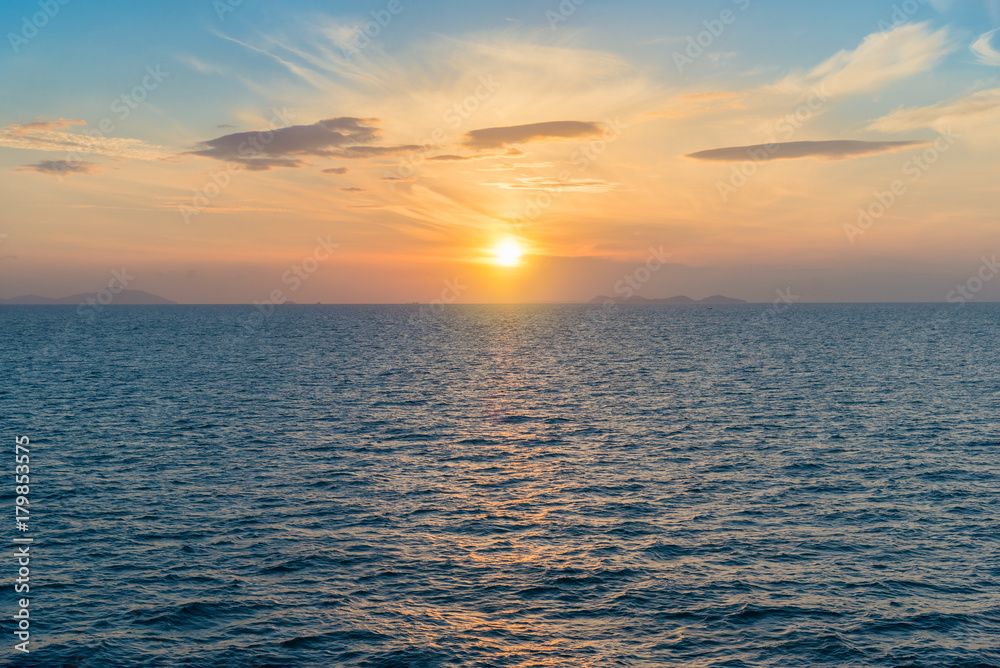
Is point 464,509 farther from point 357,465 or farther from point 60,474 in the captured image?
point 60,474

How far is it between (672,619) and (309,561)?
52.4 feet

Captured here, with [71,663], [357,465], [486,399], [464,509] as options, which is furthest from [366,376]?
[71,663]

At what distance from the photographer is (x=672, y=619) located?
25.8 metres

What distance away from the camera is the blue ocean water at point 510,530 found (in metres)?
24.4

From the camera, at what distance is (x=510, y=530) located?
35.3 metres

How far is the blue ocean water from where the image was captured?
24391 mm

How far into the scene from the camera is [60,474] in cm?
4372

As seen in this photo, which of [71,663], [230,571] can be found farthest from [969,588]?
[71,663]

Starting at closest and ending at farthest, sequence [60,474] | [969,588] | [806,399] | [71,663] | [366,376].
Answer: [71,663] → [969,588] → [60,474] → [806,399] → [366,376]

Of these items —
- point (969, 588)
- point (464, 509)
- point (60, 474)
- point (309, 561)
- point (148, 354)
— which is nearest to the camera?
point (969, 588)

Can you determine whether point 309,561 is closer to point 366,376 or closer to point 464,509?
point 464,509

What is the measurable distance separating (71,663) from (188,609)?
4193 mm

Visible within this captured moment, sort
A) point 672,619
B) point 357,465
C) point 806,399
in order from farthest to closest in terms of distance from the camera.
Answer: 1. point 806,399
2. point 357,465
3. point 672,619

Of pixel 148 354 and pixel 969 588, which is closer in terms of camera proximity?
pixel 969 588
